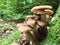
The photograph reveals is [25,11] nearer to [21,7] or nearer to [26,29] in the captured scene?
[21,7]

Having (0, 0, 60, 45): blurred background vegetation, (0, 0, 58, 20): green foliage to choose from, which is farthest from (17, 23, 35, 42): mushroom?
(0, 0, 58, 20): green foliage

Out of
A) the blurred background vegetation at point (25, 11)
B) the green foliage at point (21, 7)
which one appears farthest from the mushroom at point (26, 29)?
the green foliage at point (21, 7)

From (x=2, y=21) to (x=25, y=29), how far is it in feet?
7.41

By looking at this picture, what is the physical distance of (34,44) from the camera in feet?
8.92

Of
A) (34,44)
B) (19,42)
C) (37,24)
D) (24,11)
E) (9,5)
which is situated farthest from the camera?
(9,5)

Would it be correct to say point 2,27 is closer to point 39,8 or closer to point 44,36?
point 44,36

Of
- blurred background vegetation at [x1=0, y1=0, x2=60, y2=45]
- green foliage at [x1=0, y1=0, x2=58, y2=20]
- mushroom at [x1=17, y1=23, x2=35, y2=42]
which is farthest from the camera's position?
green foliage at [x1=0, y1=0, x2=58, y2=20]

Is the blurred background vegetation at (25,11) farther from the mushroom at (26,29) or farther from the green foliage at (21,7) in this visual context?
the mushroom at (26,29)

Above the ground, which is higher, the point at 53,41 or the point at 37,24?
the point at 37,24

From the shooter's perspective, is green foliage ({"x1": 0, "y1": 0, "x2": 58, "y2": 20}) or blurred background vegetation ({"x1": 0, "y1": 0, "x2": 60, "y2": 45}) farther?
green foliage ({"x1": 0, "y1": 0, "x2": 58, "y2": 20})

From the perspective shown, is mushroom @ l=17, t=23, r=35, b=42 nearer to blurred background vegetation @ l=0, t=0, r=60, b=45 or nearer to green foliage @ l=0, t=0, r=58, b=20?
blurred background vegetation @ l=0, t=0, r=60, b=45

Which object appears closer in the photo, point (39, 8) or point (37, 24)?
point (39, 8)

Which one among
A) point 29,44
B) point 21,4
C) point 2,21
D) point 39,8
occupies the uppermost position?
point 39,8

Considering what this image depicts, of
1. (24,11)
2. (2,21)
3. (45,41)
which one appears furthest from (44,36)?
(2,21)
